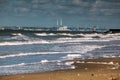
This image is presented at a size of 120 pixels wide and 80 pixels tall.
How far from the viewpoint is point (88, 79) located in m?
14.1

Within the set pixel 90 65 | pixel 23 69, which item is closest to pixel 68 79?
Result: pixel 23 69

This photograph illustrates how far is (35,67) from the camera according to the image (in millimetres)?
19734

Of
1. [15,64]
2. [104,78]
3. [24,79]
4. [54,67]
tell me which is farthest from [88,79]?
[15,64]

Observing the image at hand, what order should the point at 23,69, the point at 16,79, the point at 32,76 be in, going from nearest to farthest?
the point at 16,79
the point at 32,76
the point at 23,69

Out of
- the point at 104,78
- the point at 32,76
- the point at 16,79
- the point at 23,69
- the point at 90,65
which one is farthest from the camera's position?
the point at 90,65

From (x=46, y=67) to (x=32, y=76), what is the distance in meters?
4.02

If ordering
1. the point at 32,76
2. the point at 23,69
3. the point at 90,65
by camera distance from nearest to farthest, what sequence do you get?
the point at 32,76, the point at 23,69, the point at 90,65

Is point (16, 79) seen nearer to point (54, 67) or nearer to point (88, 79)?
point (88, 79)

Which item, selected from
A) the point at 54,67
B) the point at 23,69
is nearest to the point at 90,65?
the point at 54,67

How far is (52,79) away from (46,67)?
5.38 meters

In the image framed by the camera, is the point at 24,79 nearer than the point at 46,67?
Yes

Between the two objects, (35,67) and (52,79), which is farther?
(35,67)

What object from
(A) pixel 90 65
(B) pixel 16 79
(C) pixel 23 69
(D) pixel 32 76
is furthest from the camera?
(A) pixel 90 65

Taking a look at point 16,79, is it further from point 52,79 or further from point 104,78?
point 104,78
